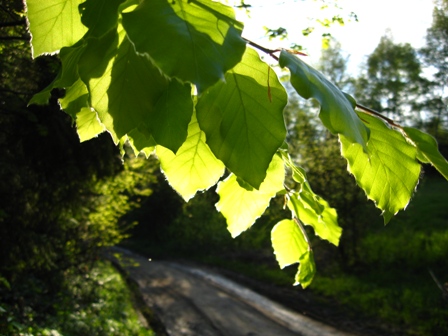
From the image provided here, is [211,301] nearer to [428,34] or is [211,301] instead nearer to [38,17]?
[38,17]

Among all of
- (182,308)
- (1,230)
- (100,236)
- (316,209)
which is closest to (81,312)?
(100,236)

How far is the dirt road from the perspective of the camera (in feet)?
35.7

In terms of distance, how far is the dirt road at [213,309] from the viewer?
1088cm

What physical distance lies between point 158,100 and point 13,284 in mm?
7414

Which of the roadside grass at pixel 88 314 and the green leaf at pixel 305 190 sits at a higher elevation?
the green leaf at pixel 305 190

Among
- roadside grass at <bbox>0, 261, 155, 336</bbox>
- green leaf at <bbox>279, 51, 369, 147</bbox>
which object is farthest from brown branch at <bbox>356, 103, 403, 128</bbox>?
roadside grass at <bbox>0, 261, 155, 336</bbox>

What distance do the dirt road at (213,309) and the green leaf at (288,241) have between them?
8820 mm

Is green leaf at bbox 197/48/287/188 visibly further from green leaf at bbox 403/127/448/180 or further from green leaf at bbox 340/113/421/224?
green leaf at bbox 403/127/448/180

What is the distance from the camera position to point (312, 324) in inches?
438

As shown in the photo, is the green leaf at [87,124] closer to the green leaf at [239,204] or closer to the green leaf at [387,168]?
the green leaf at [239,204]

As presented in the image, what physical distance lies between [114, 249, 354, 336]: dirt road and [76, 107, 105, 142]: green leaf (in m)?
9.05

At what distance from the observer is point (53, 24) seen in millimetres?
561

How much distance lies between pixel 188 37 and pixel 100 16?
5.2 inches

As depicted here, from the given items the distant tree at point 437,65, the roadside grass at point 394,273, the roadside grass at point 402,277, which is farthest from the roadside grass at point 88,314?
the distant tree at point 437,65
